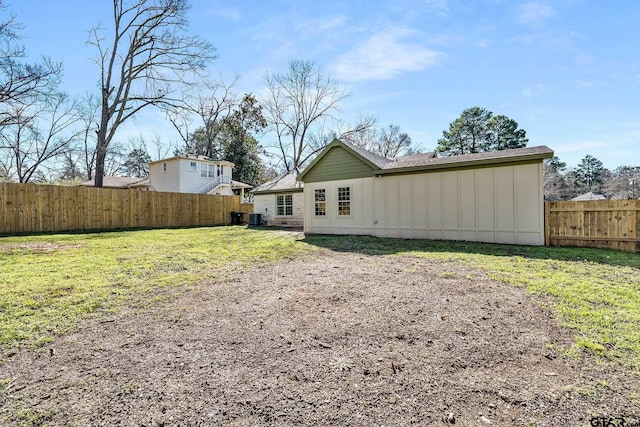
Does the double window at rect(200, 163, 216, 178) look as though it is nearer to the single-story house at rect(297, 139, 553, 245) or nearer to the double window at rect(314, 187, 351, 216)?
the single-story house at rect(297, 139, 553, 245)

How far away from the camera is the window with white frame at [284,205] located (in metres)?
17.8

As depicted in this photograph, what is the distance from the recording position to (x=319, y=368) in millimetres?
2461

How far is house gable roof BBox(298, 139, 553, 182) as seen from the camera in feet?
29.1

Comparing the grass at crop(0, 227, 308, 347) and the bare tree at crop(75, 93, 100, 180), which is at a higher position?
the bare tree at crop(75, 93, 100, 180)

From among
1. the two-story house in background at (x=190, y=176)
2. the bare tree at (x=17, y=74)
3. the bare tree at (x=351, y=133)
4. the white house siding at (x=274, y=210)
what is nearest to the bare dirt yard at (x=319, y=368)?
the white house siding at (x=274, y=210)

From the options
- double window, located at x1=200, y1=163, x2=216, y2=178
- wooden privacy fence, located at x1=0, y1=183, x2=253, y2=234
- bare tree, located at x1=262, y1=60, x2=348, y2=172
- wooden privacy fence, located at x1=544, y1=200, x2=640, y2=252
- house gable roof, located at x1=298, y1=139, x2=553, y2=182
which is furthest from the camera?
bare tree, located at x1=262, y1=60, x2=348, y2=172

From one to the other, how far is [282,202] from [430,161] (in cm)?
954

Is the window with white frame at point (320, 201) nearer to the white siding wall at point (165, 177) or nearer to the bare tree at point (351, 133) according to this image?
the white siding wall at point (165, 177)

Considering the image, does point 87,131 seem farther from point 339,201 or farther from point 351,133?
point 339,201

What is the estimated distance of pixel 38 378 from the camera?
238 cm

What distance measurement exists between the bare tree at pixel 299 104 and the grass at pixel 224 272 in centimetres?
2299

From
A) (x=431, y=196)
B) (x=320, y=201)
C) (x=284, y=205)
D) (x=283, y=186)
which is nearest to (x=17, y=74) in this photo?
(x=283, y=186)

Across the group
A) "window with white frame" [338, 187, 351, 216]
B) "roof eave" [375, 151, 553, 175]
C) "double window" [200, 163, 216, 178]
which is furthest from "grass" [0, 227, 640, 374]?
"double window" [200, 163, 216, 178]

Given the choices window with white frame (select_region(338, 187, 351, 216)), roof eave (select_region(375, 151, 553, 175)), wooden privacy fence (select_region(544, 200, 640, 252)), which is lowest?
wooden privacy fence (select_region(544, 200, 640, 252))
